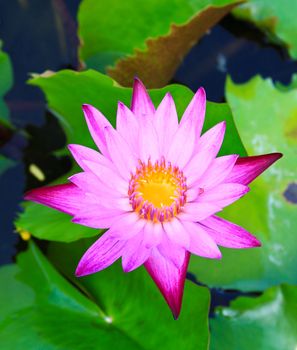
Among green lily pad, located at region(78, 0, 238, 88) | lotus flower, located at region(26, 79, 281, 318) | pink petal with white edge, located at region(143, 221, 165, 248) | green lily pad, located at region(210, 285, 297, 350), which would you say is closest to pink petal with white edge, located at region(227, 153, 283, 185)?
lotus flower, located at region(26, 79, 281, 318)

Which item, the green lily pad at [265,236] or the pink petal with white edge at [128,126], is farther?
the green lily pad at [265,236]

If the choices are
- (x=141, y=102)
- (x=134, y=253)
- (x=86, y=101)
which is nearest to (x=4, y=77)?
(x=86, y=101)

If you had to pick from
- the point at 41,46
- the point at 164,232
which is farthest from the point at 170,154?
the point at 41,46

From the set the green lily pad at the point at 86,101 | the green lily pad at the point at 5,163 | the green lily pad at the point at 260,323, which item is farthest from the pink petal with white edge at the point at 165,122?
the green lily pad at the point at 5,163

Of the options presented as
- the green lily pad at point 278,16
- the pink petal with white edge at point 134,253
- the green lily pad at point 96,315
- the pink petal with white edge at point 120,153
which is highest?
the green lily pad at point 278,16

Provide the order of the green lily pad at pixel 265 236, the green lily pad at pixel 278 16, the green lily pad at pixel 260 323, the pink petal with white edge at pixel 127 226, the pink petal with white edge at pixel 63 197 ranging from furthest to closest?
the green lily pad at pixel 278 16
the green lily pad at pixel 265 236
the green lily pad at pixel 260 323
the pink petal with white edge at pixel 63 197
the pink petal with white edge at pixel 127 226

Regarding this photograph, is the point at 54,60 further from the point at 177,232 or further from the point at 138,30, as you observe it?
the point at 177,232

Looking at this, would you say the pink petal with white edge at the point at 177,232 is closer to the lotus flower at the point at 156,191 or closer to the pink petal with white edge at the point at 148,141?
the lotus flower at the point at 156,191
